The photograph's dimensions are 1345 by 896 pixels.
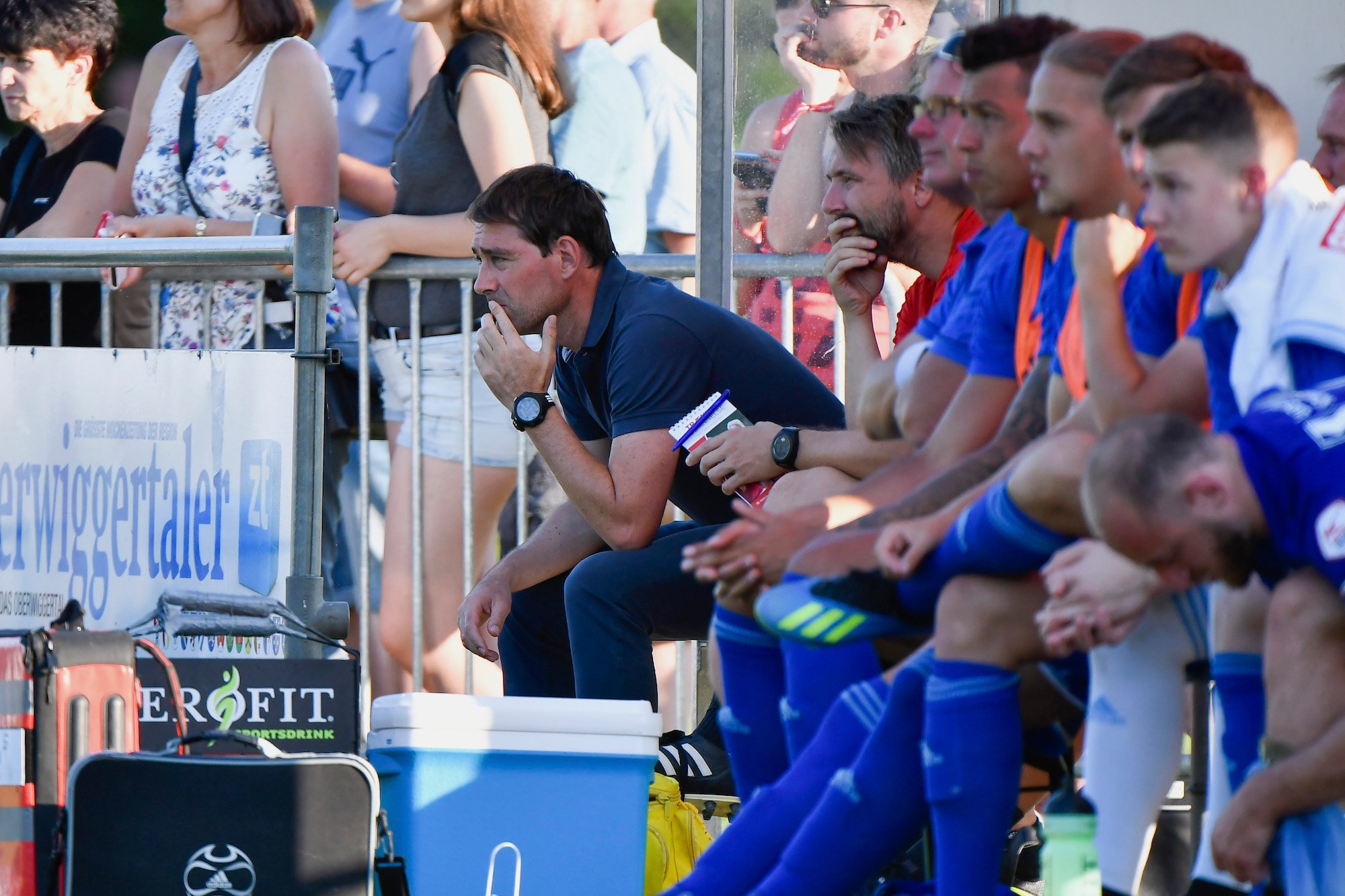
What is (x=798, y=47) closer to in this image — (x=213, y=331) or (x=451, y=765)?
(x=213, y=331)

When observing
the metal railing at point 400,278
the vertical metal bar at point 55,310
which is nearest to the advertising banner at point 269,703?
the metal railing at point 400,278

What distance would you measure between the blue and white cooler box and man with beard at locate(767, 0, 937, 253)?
1.61 metres

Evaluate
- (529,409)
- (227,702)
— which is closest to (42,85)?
(529,409)

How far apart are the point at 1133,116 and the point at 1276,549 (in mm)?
673

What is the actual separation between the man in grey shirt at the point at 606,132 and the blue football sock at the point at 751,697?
2.02 metres

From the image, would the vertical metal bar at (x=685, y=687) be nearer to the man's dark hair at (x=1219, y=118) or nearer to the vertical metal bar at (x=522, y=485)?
the vertical metal bar at (x=522, y=485)

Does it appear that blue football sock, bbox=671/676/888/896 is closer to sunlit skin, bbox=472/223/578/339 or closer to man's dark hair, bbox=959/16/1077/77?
man's dark hair, bbox=959/16/1077/77

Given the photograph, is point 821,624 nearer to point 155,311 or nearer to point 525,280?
point 525,280

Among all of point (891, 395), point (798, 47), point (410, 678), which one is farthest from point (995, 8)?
point (410, 678)

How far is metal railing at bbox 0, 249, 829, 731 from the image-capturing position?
4.39 metres

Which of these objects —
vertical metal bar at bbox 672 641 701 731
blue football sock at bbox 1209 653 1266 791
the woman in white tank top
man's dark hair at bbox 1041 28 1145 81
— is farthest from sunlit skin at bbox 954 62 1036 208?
the woman in white tank top

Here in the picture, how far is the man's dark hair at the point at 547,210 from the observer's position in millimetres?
3957

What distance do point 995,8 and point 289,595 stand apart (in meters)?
2.11

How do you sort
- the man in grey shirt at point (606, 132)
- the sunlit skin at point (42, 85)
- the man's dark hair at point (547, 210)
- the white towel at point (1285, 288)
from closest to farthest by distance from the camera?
1. the white towel at point (1285, 288)
2. the man's dark hair at point (547, 210)
3. the man in grey shirt at point (606, 132)
4. the sunlit skin at point (42, 85)
